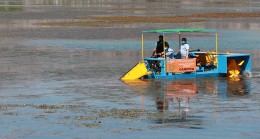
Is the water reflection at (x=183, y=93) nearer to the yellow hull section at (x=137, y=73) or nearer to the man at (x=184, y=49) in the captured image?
the yellow hull section at (x=137, y=73)

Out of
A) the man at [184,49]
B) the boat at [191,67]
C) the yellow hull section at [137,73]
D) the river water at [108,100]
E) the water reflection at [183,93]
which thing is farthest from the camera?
the man at [184,49]

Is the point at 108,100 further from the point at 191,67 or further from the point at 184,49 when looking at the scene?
the point at 184,49

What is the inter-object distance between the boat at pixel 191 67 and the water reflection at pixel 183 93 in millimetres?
565

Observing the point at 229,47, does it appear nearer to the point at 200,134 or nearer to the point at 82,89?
the point at 82,89

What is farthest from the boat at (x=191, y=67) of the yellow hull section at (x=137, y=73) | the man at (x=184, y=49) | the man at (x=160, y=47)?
the man at (x=160, y=47)

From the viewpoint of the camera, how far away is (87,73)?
3253 cm

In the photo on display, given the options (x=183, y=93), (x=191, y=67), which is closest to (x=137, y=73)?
(x=191, y=67)

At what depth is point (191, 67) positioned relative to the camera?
29.7 meters

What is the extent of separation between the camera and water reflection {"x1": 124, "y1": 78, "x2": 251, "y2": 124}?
20922mm

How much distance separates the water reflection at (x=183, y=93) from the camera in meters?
20.9

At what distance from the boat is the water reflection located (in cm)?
57

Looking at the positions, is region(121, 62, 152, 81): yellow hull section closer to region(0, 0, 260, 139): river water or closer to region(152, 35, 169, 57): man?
region(0, 0, 260, 139): river water

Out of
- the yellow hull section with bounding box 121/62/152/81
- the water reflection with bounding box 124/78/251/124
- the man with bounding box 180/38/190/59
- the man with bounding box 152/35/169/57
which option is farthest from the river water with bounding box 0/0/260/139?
the man with bounding box 152/35/169/57

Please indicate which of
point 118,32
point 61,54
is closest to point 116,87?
point 61,54
